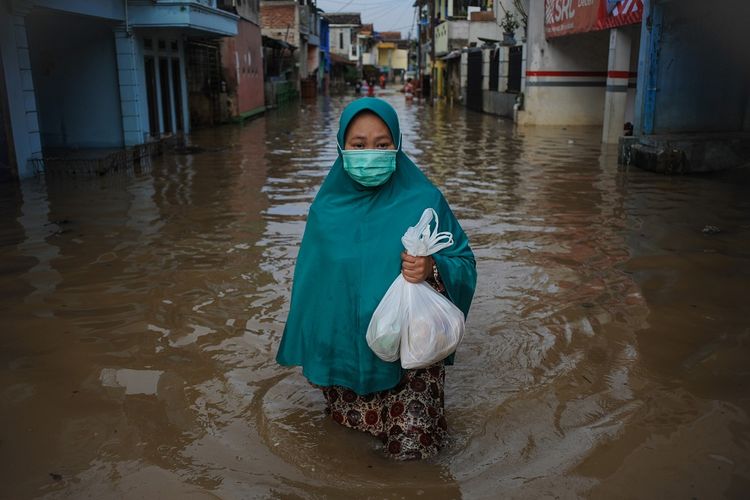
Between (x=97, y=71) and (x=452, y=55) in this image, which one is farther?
(x=452, y=55)

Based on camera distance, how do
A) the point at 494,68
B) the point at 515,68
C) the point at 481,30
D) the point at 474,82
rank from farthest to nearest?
the point at 481,30 → the point at 474,82 → the point at 494,68 → the point at 515,68

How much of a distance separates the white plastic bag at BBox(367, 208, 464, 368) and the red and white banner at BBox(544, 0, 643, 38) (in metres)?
12.0

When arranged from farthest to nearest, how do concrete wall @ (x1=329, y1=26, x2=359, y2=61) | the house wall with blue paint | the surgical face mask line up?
1. concrete wall @ (x1=329, y1=26, x2=359, y2=61)
2. the house wall with blue paint
3. the surgical face mask

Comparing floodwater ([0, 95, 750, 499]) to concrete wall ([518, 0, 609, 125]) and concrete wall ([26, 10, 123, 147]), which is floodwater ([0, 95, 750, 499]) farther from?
concrete wall ([518, 0, 609, 125])

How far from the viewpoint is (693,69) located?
37.5 ft

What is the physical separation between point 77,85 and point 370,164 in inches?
524

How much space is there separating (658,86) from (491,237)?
618 cm

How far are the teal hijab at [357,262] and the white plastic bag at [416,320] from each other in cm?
12

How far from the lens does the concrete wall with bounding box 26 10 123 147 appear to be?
45.3 ft

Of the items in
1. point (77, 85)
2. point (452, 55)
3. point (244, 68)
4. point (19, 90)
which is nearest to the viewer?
point (19, 90)

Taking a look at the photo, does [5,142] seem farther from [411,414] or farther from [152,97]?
[411,414]

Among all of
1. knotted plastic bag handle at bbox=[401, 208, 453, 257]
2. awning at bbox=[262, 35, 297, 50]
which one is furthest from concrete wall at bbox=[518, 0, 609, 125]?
knotted plastic bag handle at bbox=[401, 208, 453, 257]

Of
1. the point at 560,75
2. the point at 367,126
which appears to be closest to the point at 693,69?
the point at 560,75

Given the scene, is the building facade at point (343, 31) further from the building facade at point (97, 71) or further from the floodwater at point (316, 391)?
the floodwater at point (316, 391)
